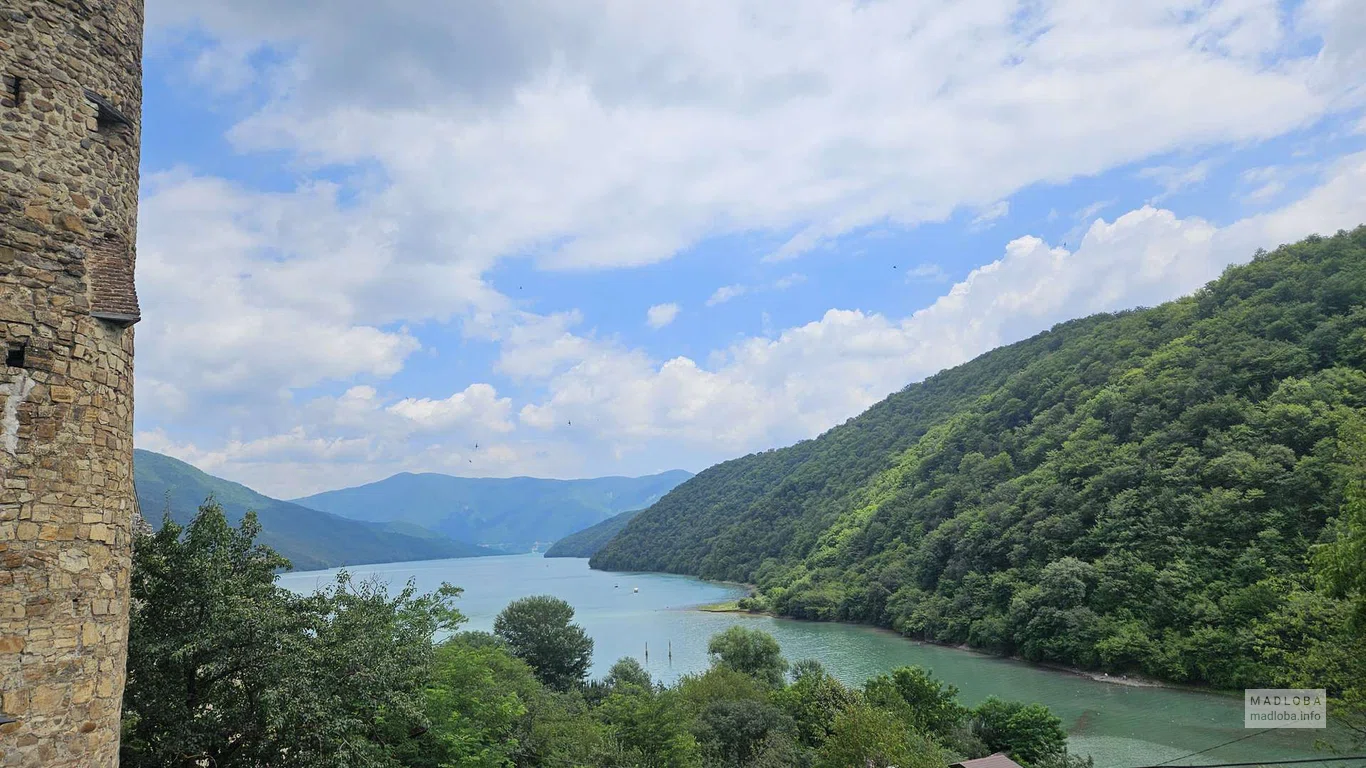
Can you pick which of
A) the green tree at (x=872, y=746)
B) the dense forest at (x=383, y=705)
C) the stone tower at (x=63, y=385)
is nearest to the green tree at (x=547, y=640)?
the dense forest at (x=383, y=705)

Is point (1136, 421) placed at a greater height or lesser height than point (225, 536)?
greater

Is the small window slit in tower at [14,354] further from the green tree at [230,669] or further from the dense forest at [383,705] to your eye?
the dense forest at [383,705]

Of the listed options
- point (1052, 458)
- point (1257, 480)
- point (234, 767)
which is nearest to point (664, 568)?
point (1052, 458)

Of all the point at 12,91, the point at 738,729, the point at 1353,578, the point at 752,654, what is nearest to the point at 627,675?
the point at 752,654

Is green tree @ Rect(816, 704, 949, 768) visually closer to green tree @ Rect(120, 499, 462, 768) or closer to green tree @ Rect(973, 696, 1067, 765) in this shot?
green tree @ Rect(973, 696, 1067, 765)

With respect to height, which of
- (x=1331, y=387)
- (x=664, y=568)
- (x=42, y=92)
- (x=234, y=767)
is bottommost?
(x=664, y=568)

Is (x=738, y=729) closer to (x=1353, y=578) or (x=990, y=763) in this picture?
(x=990, y=763)

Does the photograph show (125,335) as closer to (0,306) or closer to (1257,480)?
(0,306)
